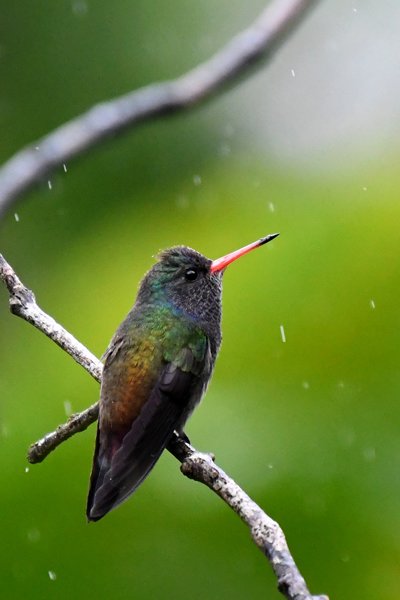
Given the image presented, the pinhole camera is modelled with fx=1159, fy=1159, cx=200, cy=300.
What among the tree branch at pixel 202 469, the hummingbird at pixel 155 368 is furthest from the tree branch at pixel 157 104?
the hummingbird at pixel 155 368

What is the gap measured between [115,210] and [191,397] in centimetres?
250

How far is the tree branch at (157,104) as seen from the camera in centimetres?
324

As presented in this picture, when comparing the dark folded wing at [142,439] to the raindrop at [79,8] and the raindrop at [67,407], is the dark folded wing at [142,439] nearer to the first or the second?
the raindrop at [67,407]

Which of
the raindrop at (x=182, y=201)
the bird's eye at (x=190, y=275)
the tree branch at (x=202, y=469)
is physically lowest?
the tree branch at (x=202, y=469)

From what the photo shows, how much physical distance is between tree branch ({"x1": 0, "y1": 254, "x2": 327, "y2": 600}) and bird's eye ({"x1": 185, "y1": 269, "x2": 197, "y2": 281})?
0.49 m

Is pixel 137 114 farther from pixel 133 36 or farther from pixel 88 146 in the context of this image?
pixel 133 36

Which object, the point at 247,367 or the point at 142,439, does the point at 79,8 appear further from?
the point at 142,439

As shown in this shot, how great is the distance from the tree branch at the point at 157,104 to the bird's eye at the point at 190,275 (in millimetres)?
506

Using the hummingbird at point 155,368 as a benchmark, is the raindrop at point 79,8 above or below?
above

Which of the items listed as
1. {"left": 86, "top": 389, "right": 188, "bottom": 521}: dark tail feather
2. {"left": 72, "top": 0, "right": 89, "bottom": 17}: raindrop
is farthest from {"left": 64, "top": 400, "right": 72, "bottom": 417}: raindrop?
{"left": 72, "top": 0, "right": 89, "bottom": 17}: raindrop

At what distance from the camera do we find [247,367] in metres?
4.08

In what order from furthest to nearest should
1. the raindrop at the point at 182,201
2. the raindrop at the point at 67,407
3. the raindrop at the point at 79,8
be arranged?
1. the raindrop at the point at 79,8
2. the raindrop at the point at 182,201
3. the raindrop at the point at 67,407

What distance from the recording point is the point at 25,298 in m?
3.12

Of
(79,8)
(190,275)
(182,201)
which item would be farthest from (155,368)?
(79,8)
